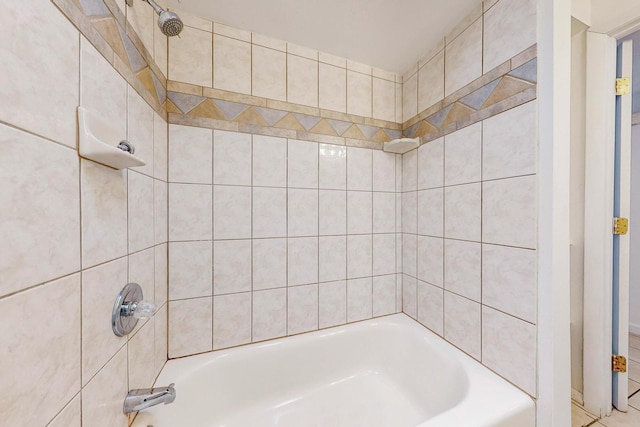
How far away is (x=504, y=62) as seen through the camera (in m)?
1.00

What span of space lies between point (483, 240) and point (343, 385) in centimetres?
114

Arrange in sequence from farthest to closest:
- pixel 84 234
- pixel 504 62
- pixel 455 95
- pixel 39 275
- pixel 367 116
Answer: pixel 367 116
pixel 455 95
pixel 504 62
pixel 84 234
pixel 39 275

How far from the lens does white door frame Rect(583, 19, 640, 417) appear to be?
1252 mm

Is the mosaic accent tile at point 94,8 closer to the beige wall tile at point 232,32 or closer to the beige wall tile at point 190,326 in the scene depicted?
the beige wall tile at point 232,32

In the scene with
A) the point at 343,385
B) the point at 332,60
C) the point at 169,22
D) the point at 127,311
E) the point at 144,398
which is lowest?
the point at 343,385

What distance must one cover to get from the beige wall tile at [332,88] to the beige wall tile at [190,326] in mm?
1346

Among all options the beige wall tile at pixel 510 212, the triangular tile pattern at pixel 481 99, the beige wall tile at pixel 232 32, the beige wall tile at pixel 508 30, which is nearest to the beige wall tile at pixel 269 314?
the beige wall tile at pixel 510 212

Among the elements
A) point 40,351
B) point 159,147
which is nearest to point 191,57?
point 159,147

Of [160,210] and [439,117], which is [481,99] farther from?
[160,210]

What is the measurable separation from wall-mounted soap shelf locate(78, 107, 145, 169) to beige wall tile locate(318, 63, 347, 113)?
3.61 ft

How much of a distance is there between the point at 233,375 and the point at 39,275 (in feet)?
3.39

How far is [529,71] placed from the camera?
35.8 inches

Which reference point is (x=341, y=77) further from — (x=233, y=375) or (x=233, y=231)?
(x=233, y=375)

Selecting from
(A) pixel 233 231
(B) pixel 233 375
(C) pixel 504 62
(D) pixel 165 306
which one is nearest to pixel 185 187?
(A) pixel 233 231
